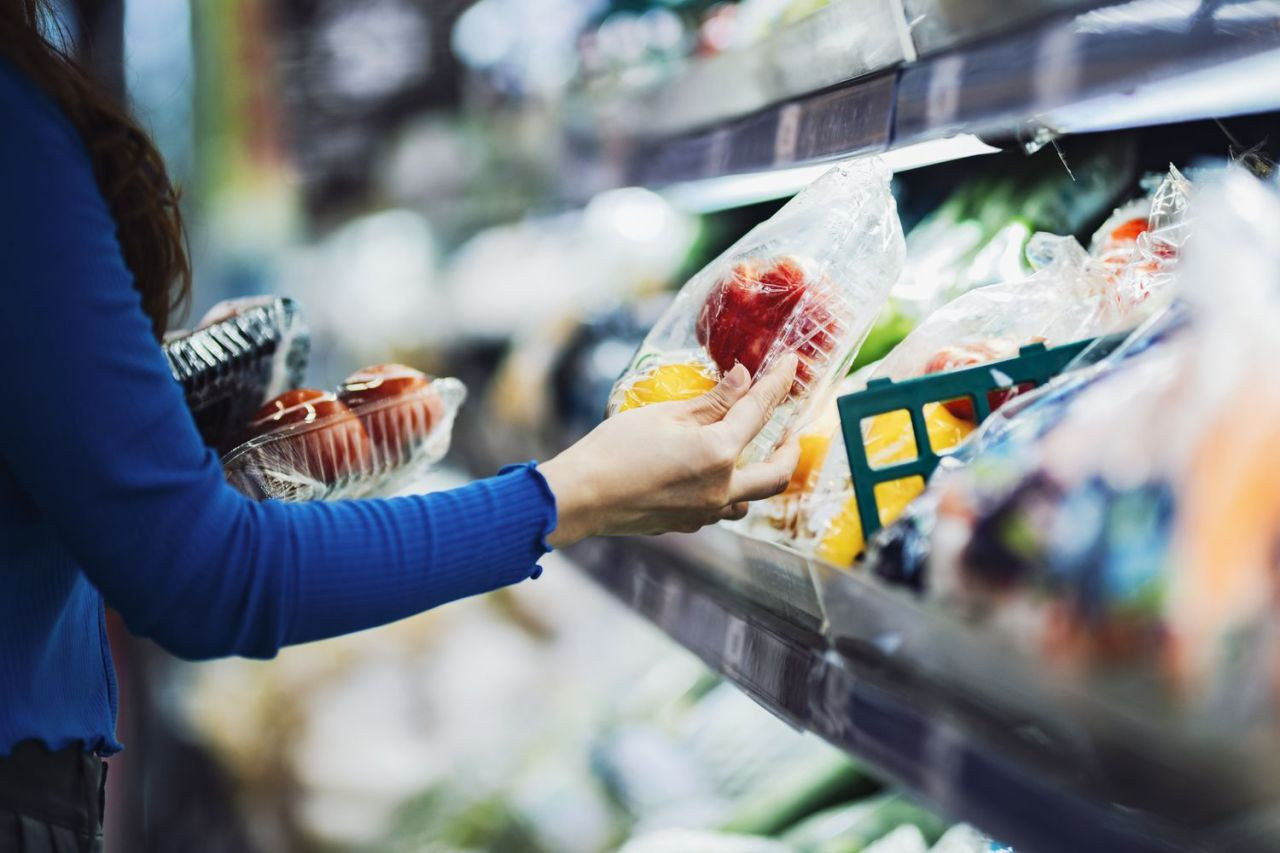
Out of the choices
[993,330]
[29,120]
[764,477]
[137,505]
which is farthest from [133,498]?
[993,330]

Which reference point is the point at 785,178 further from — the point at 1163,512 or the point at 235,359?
the point at 1163,512

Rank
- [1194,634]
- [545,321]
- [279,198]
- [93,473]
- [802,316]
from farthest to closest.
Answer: [279,198], [545,321], [802,316], [93,473], [1194,634]

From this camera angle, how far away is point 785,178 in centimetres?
127

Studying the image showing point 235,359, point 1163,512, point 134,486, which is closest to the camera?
point 1163,512

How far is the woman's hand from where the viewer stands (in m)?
0.78

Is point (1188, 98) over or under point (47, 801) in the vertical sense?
over

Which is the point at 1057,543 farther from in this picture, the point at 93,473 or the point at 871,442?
the point at 93,473

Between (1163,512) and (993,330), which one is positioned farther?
(993,330)

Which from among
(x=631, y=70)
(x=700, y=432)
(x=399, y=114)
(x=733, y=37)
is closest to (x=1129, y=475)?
(x=700, y=432)

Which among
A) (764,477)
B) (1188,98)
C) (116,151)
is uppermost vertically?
(116,151)

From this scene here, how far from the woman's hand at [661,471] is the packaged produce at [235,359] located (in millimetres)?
582

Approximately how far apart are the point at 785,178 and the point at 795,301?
14.1 inches

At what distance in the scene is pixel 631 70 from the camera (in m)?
1.94

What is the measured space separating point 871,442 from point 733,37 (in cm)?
95
